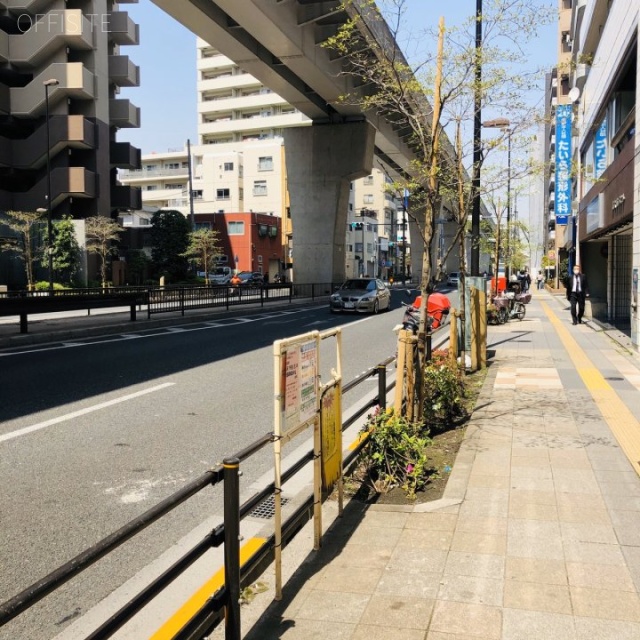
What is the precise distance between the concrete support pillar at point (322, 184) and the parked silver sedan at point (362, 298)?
8.14 m

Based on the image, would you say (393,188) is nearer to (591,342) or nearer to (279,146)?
(591,342)

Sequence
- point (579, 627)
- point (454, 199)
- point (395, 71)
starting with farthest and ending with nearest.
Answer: point (454, 199) < point (395, 71) < point (579, 627)

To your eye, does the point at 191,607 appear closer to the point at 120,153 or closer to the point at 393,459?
the point at 393,459

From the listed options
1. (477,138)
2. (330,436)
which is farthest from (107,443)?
(477,138)

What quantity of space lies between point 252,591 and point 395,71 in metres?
7.27

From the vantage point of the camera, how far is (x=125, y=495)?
17.0 ft

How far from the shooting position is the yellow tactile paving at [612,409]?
656 centimetres

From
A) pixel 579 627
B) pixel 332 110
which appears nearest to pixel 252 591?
pixel 579 627

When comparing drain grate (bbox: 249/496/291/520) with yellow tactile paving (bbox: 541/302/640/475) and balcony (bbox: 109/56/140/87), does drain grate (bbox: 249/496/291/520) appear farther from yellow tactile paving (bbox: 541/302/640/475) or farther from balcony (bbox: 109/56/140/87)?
balcony (bbox: 109/56/140/87)

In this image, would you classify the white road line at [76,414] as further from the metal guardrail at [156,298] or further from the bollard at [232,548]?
the metal guardrail at [156,298]

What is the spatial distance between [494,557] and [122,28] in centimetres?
5207

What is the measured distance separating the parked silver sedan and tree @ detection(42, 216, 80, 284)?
22.0 m

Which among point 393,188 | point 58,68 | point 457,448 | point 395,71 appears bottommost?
point 457,448

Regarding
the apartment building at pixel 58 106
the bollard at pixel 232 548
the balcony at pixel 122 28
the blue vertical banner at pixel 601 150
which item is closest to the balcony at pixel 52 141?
the apartment building at pixel 58 106
